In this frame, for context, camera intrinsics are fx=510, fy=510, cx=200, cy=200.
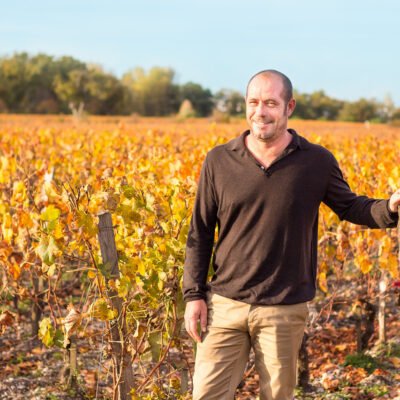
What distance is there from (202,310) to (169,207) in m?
0.76

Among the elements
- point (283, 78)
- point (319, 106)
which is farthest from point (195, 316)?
point (319, 106)

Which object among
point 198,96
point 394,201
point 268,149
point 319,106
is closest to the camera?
point 394,201

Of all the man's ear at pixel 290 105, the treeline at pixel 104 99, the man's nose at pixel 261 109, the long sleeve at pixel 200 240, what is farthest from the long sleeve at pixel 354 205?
the treeline at pixel 104 99

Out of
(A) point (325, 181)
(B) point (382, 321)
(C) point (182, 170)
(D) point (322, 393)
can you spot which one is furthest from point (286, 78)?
(B) point (382, 321)

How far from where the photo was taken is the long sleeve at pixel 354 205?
2064mm

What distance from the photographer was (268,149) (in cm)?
208

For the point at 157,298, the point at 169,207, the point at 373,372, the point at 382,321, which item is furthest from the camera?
the point at 382,321

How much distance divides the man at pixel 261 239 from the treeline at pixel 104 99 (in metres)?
46.3

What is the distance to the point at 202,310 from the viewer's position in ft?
7.11

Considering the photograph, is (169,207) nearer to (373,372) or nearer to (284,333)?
(284,333)

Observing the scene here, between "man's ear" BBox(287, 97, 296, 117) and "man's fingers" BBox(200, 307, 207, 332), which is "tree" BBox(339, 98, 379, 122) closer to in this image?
"man's ear" BBox(287, 97, 296, 117)

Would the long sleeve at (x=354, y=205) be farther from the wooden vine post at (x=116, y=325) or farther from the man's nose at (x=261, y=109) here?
the wooden vine post at (x=116, y=325)

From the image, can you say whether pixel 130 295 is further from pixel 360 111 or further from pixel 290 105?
pixel 360 111

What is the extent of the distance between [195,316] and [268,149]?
0.76m
